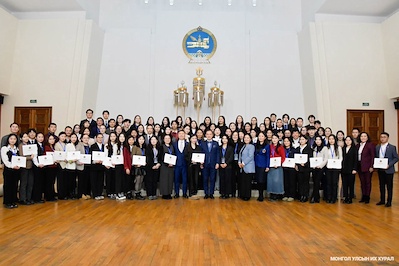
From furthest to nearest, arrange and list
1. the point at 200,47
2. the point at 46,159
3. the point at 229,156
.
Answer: the point at 200,47 < the point at 229,156 < the point at 46,159

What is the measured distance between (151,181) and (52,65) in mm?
6342

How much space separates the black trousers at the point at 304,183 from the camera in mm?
6102

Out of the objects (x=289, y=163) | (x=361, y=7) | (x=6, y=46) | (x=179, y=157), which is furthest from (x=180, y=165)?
(x=361, y=7)

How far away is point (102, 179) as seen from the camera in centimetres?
627

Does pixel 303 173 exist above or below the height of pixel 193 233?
above

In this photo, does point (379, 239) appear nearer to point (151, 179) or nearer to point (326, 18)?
point (151, 179)

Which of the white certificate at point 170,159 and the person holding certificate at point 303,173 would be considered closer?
the person holding certificate at point 303,173

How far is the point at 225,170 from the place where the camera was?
6.40 metres

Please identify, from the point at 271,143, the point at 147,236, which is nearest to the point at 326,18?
the point at 271,143

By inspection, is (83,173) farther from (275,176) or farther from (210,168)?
(275,176)

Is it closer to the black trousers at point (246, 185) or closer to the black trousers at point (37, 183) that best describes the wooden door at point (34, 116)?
the black trousers at point (37, 183)

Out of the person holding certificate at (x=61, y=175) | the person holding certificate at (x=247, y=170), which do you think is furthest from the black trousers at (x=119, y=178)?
the person holding certificate at (x=247, y=170)

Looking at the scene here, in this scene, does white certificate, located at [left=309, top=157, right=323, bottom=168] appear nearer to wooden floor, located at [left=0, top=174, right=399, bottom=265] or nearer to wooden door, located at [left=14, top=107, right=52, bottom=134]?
wooden floor, located at [left=0, top=174, right=399, bottom=265]

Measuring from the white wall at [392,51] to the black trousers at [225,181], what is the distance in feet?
22.9
